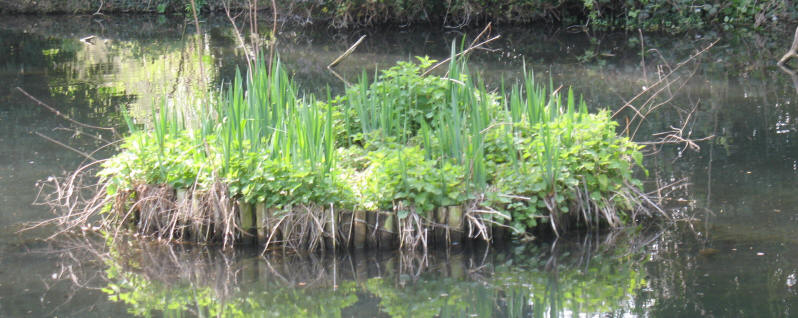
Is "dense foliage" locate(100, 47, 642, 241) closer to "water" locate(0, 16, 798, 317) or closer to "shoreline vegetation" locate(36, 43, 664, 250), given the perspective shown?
"shoreline vegetation" locate(36, 43, 664, 250)

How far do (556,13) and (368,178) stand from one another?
41.8 feet

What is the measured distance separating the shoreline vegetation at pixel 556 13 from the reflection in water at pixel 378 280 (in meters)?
9.08

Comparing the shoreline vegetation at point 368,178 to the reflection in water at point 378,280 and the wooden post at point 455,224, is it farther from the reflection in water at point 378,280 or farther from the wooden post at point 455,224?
the reflection in water at point 378,280

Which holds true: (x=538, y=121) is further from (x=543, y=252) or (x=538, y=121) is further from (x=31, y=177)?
(x=31, y=177)

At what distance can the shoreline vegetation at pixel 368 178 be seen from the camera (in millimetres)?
4867

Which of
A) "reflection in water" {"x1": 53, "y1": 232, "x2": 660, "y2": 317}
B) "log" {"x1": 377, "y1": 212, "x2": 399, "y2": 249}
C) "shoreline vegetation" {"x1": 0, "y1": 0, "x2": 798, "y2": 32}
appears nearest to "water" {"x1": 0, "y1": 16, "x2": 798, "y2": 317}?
"reflection in water" {"x1": 53, "y1": 232, "x2": 660, "y2": 317}

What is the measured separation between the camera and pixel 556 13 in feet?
55.6

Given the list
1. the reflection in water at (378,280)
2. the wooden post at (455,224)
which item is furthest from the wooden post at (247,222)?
the wooden post at (455,224)

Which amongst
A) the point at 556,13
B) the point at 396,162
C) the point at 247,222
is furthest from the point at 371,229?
the point at 556,13

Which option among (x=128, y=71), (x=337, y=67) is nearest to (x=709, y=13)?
(x=337, y=67)

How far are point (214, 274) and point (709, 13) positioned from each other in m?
12.4

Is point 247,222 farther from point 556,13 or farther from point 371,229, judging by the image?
point 556,13

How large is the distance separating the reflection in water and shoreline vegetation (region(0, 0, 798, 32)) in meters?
9.08

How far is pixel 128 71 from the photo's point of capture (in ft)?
42.2
